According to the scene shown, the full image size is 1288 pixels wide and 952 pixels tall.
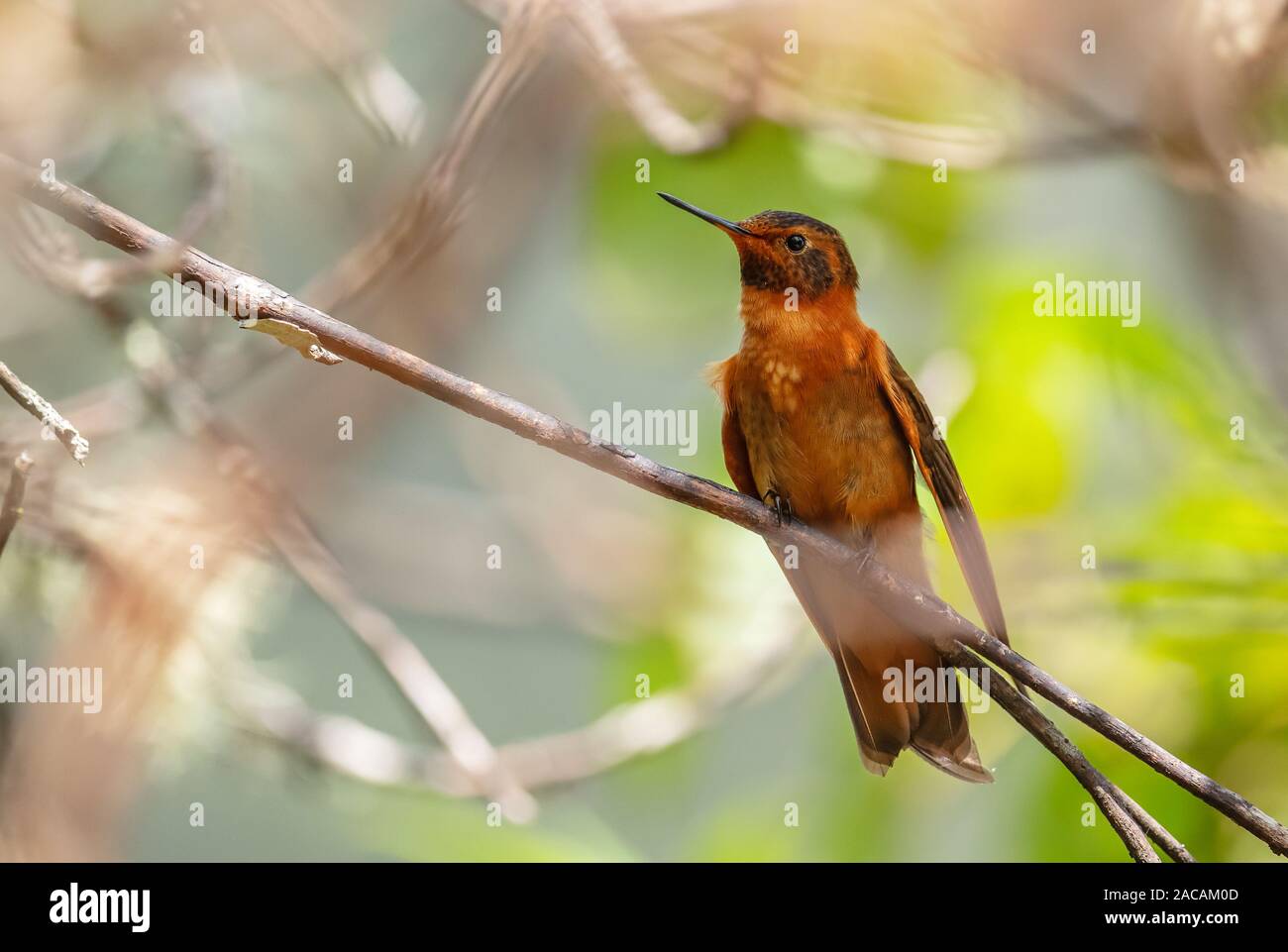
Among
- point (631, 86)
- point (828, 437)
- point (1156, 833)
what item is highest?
point (631, 86)

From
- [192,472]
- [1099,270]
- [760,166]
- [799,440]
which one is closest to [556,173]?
[760,166]

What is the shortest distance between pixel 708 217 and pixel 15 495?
2.74m

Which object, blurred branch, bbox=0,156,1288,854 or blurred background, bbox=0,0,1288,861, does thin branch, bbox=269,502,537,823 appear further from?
blurred branch, bbox=0,156,1288,854

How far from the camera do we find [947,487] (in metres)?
4.36

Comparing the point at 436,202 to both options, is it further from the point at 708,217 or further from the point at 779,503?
the point at 779,503

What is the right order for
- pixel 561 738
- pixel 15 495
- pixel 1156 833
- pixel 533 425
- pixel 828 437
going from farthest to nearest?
pixel 561 738 < pixel 828 437 < pixel 1156 833 < pixel 533 425 < pixel 15 495

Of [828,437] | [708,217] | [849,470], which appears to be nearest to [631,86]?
[708,217]

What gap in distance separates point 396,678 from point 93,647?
106 cm

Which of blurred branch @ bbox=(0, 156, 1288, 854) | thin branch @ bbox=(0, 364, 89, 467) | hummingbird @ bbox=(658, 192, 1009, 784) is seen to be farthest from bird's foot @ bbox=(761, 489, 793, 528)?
thin branch @ bbox=(0, 364, 89, 467)

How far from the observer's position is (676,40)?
5719 mm

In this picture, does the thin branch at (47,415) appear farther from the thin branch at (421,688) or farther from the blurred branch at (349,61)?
the blurred branch at (349,61)

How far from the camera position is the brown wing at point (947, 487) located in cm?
393

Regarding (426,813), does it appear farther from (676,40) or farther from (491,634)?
(676,40)

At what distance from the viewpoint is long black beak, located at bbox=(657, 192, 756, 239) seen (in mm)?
4531
